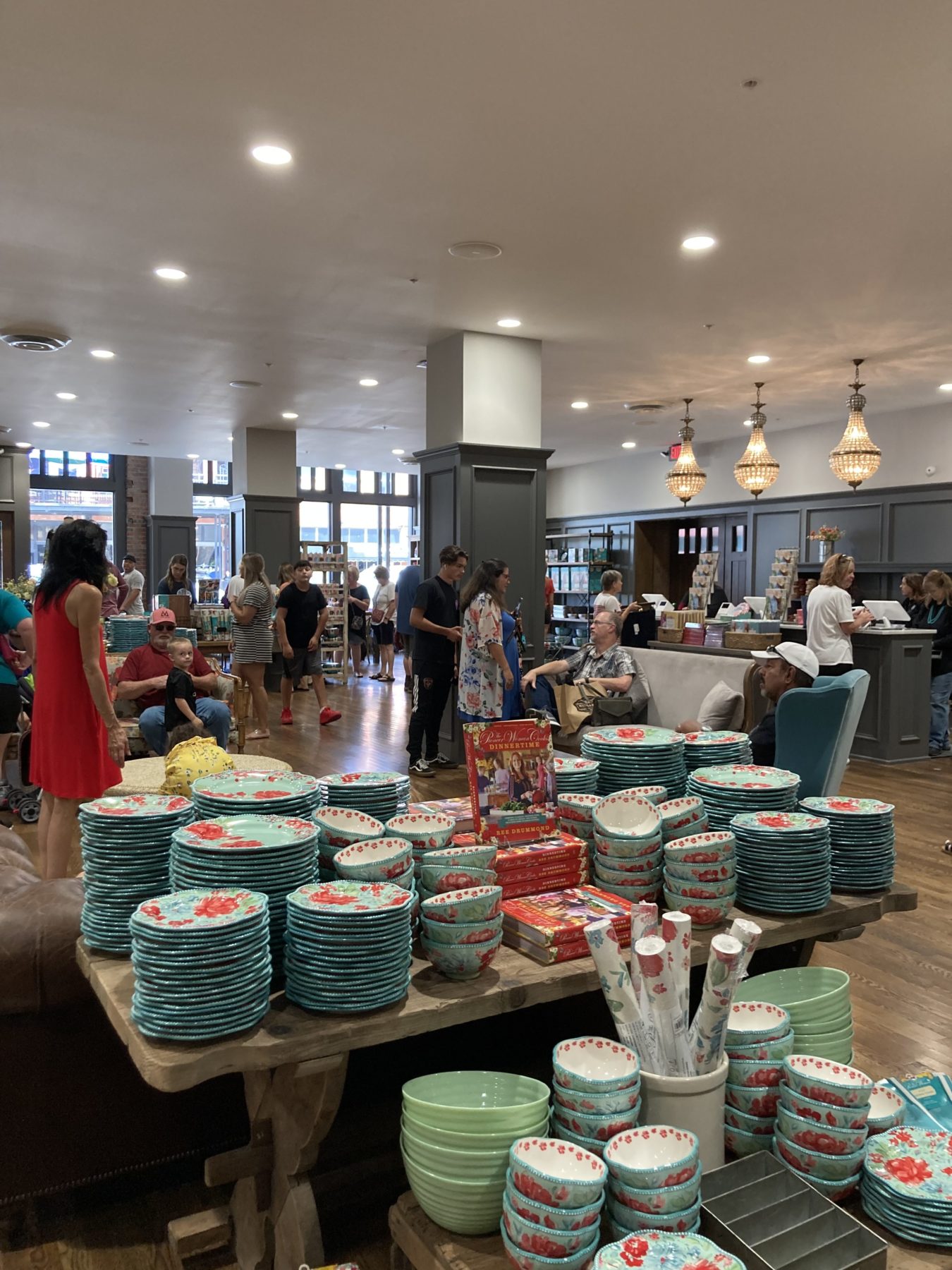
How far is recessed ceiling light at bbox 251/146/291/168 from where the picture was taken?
12.4 feet

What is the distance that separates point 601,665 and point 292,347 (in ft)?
11.6

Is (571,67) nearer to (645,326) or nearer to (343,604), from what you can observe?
(645,326)

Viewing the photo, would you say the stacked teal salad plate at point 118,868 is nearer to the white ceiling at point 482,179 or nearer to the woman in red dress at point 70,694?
the woman in red dress at point 70,694

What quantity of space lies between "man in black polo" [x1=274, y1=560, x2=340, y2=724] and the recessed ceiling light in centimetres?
477

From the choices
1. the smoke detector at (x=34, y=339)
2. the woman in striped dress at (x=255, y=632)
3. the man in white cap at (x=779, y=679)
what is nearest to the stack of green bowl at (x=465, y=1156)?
the man in white cap at (x=779, y=679)

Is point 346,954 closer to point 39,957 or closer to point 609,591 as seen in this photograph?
point 39,957

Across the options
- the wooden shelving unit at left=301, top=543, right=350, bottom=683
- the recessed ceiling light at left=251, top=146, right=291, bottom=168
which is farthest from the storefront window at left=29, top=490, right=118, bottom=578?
the recessed ceiling light at left=251, top=146, right=291, bottom=168

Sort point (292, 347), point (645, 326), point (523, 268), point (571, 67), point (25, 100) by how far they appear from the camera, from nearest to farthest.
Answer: point (571, 67), point (25, 100), point (523, 268), point (645, 326), point (292, 347)

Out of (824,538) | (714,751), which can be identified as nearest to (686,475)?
(824,538)

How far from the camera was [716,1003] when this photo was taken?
1515 mm

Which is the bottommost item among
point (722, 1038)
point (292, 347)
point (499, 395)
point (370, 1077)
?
point (370, 1077)

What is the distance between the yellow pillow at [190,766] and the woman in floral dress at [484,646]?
3.17m

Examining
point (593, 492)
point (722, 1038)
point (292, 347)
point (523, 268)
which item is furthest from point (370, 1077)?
point (593, 492)

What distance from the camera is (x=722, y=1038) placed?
1.55m
